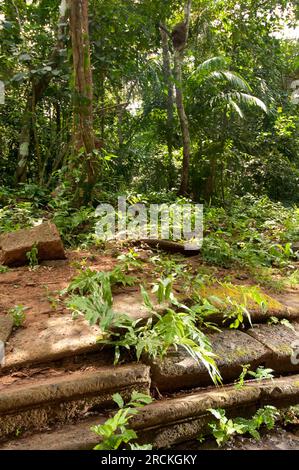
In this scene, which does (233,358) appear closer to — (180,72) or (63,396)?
(63,396)

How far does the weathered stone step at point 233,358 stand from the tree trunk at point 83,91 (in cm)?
285

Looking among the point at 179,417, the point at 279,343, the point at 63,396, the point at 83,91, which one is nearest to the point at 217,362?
the point at 179,417

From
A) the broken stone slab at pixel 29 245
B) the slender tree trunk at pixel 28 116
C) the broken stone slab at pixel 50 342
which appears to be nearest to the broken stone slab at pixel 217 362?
the broken stone slab at pixel 50 342

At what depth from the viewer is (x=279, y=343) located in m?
2.46

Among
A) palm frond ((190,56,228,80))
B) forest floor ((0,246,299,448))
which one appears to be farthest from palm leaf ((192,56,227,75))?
forest floor ((0,246,299,448))

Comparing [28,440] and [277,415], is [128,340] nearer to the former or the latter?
[28,440]

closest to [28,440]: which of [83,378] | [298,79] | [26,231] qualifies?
[83,378]

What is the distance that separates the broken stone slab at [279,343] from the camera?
235 centimetres

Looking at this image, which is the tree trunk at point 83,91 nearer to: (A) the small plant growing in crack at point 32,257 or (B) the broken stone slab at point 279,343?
(A) the small plant growing in crack at point 32,257

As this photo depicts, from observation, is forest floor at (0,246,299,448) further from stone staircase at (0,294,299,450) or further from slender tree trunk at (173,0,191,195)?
slender tree trunk at (173,0,191,195)

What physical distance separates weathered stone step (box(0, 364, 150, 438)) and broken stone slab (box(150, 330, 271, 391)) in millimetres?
124

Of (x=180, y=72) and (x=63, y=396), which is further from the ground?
(x=180, y=72)

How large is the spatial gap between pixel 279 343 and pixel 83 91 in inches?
142
